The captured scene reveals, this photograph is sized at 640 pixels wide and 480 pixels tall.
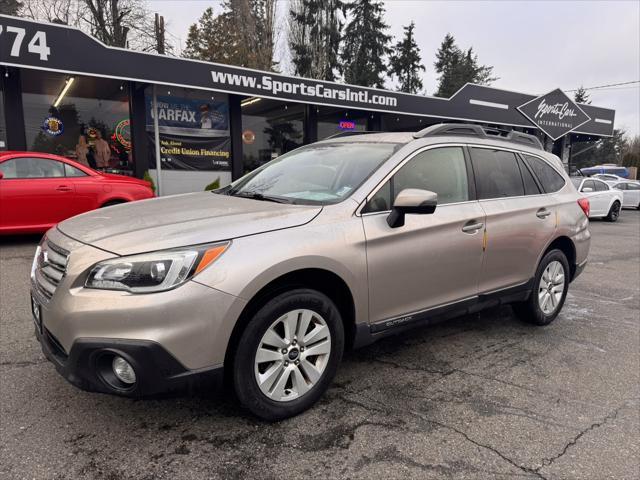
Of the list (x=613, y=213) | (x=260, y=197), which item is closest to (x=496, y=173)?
(x=260, y=197)

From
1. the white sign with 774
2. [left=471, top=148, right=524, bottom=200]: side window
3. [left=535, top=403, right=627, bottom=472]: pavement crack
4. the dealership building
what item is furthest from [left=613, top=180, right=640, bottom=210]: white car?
the white sign with 774

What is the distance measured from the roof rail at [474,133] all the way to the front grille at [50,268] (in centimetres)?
250

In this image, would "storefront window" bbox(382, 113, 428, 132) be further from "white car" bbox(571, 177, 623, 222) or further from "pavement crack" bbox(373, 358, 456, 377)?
"pavement crack" bbox(373, 358, 456, 377)

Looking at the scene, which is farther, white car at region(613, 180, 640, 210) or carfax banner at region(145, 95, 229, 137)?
white car at region(613, 180, 640, 210)

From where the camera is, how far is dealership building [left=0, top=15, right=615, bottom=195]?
9930mm

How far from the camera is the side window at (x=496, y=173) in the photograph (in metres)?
3.80

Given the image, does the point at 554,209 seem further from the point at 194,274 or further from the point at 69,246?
the point at 69,246

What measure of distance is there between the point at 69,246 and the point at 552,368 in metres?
3.43

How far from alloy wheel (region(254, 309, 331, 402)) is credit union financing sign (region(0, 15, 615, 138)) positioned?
962cm

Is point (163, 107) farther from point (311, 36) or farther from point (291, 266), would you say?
point (311, 36)

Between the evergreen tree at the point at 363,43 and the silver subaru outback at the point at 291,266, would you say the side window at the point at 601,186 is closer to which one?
the silver subaru outback at the point at 291,266

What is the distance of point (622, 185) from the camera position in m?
20.3

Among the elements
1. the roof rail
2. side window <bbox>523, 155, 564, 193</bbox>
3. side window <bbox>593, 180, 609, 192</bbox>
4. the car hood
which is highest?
the roof rail

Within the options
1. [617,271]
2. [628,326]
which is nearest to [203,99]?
[617,271]
